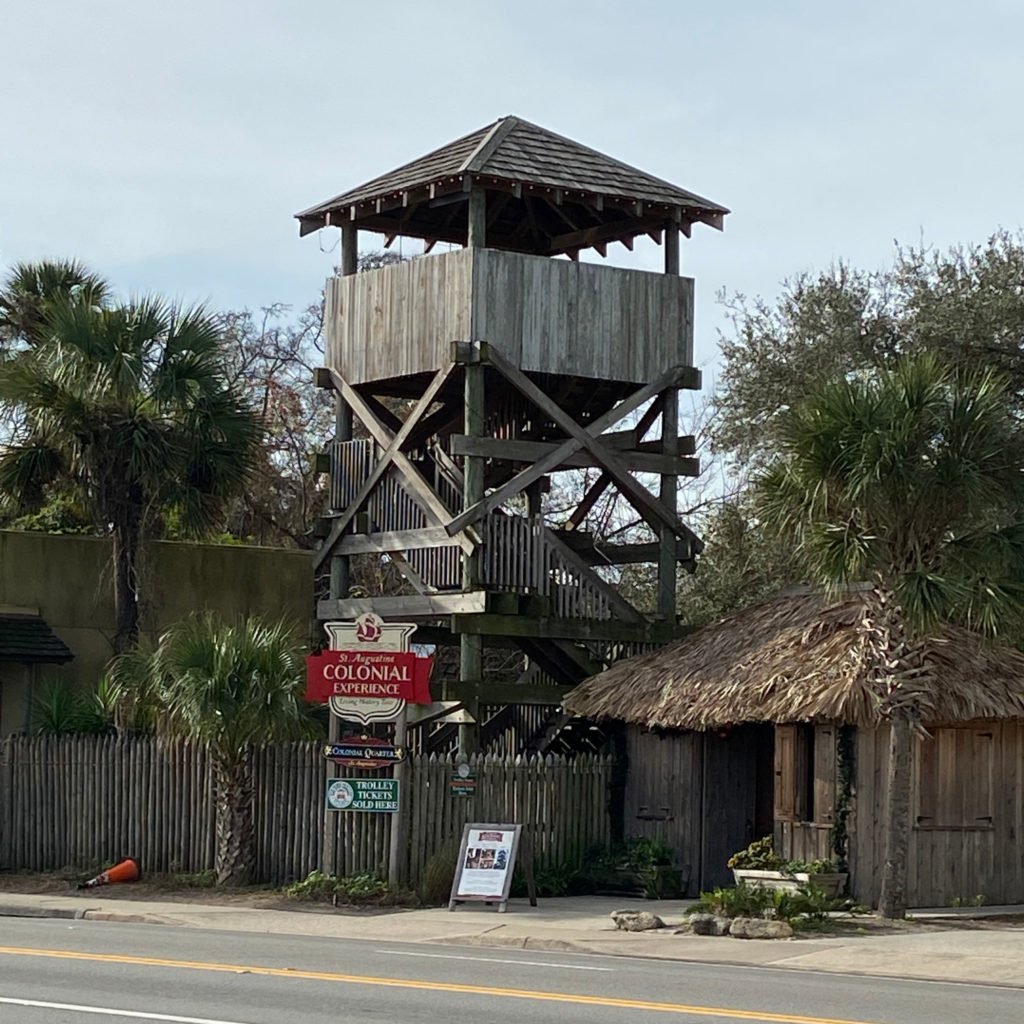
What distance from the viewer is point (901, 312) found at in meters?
34.1

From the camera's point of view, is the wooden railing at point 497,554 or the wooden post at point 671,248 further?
the wooden post at point 671,248

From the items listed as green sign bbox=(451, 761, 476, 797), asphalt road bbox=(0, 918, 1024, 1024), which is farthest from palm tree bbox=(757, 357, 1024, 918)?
green sign bbox=(451, 761, 476, 797)

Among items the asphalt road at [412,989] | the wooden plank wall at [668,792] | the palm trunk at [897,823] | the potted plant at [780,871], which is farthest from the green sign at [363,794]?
the palm trunk at [897,823]

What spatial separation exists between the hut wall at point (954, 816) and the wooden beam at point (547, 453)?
701cm

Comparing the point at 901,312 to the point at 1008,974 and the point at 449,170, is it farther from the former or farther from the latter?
the point at 1008,974

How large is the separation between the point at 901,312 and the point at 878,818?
13.1m

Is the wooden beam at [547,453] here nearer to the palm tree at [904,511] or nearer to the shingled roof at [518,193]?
the shingled roof at [518,193]

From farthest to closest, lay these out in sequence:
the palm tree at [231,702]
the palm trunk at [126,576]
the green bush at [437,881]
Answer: the palm trunk at [126,576]
the palm tree at [231,702]
the green bush at [437,881]

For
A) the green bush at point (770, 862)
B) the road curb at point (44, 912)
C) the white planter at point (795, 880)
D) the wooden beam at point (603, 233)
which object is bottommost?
the road curb at point (44, 912)

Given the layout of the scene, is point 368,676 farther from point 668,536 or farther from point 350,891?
point 668,536

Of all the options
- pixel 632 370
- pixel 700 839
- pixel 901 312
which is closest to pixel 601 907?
pixel 700 839

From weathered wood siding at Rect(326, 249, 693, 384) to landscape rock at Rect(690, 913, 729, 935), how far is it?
9.99 m

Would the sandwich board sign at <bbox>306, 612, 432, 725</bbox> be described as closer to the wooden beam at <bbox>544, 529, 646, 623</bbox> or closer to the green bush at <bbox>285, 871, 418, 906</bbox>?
the green bush at <bbox>285, 871, 418, 906</bbox>

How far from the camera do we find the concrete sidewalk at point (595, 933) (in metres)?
17.8
